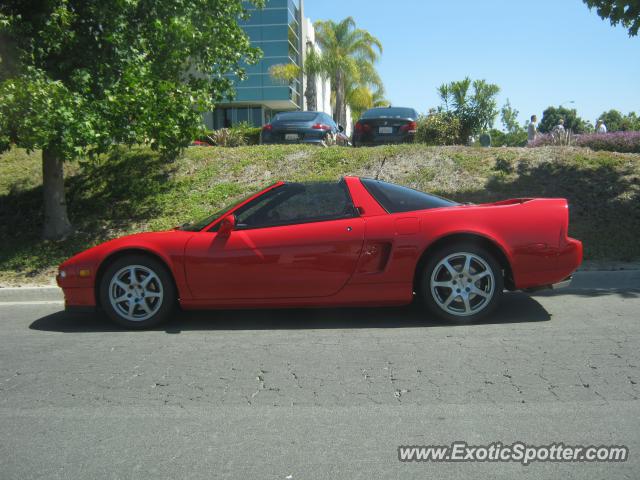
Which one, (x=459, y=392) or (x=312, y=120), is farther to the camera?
(x=312, y=120)

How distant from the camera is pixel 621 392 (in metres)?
3.64

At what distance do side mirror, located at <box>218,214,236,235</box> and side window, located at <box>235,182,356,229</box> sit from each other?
102mm

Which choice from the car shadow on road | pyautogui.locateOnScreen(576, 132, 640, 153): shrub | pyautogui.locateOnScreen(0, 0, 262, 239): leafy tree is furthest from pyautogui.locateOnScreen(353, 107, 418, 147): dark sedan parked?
the car shadow on road

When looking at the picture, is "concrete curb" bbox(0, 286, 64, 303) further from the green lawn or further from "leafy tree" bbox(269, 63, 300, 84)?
"leafy tree" bbox(269, 63, 300, 84)

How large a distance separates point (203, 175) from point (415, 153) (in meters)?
4.34

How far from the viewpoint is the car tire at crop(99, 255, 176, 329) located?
5332 mm

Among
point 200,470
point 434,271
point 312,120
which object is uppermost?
point 312,120

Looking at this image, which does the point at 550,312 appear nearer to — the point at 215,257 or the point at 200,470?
the point at 215,257

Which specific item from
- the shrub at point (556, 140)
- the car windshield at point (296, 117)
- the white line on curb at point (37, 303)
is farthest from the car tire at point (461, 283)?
the car windshield at point (296, 117)

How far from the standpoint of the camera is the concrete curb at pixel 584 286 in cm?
682

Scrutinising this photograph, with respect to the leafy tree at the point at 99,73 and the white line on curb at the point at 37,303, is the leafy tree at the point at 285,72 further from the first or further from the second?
the white line on curb at the point at 37,303

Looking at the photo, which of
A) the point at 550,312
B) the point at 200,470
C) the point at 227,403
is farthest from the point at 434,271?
the point at 200,470

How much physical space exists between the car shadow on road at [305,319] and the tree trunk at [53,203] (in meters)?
3.90

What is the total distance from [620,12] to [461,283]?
7292 mm
